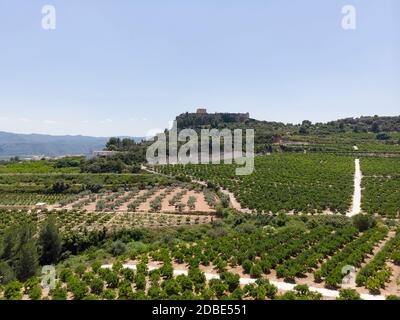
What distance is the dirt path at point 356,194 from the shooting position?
51.8 metres

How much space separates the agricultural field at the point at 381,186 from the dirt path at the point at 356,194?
2.72 ft

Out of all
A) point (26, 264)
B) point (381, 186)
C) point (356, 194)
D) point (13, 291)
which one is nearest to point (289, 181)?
point (356, 194)

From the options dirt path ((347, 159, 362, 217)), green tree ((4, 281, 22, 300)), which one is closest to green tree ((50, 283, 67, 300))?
green tree ((4, 281, 22, 300))

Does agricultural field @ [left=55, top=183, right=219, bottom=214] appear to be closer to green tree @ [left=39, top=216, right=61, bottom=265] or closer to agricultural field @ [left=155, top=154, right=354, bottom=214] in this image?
agricultural field @ [left=155, top=154, right=354, bottom=214]

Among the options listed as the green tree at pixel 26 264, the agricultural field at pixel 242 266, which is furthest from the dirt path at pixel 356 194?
the green tree at pixel 26 264

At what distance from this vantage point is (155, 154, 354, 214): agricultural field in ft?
182

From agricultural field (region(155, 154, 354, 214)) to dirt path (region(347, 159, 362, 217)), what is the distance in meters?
0.89

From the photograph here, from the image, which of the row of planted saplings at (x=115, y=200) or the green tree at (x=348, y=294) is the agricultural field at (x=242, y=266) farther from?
the row of planted saplings at (x=115, y=200)

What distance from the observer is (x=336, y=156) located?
324 ft

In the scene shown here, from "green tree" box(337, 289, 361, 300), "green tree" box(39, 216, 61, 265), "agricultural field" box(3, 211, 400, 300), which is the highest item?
"green tree" box(337, 289, 361, 300)

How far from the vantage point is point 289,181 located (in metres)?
73.0

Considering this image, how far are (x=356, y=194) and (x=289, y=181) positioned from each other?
14120mm

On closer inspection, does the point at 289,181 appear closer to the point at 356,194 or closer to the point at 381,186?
the point at 356,194

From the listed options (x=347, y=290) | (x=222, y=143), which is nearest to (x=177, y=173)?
(x=222, y=143)
